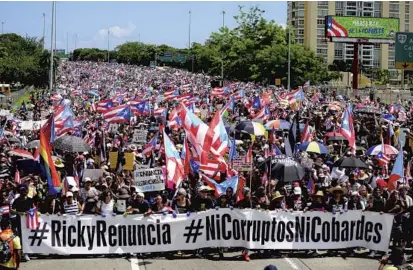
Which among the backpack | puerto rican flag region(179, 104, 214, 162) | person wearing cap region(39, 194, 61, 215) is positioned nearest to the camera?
the backpack

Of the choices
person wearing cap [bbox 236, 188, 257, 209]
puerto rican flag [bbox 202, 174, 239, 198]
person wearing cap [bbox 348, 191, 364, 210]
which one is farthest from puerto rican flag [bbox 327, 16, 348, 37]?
person wearing cap [bbox 236, 188, 257, 209]

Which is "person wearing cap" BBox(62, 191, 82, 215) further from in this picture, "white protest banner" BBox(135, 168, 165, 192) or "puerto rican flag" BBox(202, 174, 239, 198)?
"puerto rican flag" BBox(202, 174, 239, 198)

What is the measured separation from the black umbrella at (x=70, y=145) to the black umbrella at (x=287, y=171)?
5.92m

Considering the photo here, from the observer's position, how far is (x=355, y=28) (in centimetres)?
6688

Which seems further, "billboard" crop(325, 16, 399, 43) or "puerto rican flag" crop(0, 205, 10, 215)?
"billboard" crop(325, 16, 399, 43)

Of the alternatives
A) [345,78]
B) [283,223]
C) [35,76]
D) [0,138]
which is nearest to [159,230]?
[283,223]

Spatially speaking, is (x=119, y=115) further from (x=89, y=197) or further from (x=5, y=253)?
(x=5, y=253)

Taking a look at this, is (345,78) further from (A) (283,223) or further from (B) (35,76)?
(A) (283,223)

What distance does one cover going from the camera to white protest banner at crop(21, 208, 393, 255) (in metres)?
12.6

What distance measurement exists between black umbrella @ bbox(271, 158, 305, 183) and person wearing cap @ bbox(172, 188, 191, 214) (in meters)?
2.73

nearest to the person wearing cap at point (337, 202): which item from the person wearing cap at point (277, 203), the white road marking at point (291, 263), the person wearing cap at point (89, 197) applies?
the person wearing cap at point (277, 203)

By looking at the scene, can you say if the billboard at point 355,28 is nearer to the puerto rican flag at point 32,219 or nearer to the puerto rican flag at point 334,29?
the puerto rican flag at point 334,29

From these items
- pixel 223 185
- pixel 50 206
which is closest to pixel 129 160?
pixel 223 185

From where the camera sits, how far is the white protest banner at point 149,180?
13664mm
